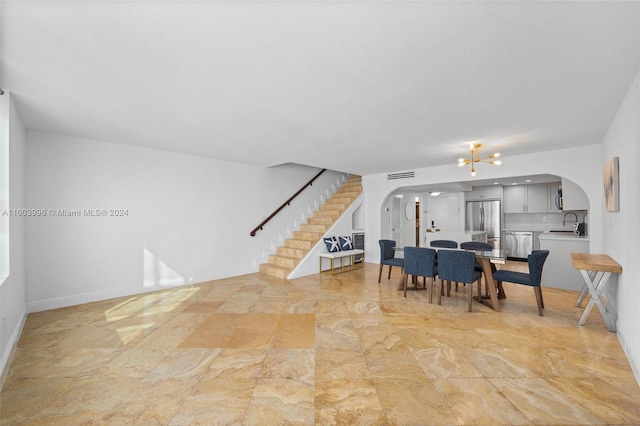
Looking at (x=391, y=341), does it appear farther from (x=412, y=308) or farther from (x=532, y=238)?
(x=532, y=238)

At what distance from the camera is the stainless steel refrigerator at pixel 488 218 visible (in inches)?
316

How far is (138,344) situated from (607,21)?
4.64 m

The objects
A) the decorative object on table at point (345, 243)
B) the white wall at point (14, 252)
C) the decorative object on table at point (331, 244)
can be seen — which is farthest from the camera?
the decorative object on table at point (345, 243)

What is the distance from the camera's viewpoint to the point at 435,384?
7.04ft

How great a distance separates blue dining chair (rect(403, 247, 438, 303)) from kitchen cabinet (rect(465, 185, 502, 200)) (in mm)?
5052

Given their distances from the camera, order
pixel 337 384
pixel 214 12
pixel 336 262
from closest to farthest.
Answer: pixel 214 12, pixel 337 384, pixel 336 262

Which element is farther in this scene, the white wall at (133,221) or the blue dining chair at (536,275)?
the white wall at (133,221)

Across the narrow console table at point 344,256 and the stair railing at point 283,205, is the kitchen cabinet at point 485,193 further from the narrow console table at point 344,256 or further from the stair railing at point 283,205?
the stair railing at point 283,205

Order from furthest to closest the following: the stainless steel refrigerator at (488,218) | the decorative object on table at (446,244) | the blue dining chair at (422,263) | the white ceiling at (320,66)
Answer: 1. the stainless steel refrigerator at (488,218)
2. the decorative object on table at (446,244)
3. the blue dining chair at (422,263)
4. the white ceiling at (320,66)

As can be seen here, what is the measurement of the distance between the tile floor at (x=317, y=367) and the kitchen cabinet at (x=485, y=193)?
4.78 m

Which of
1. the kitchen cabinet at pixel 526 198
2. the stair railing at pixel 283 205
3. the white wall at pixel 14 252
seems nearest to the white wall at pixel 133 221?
the stair railing at pixel 283 205

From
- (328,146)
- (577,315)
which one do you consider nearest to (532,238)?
(577,315)

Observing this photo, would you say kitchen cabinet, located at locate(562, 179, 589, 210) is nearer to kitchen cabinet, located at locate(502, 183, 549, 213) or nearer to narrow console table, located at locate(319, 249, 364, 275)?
kitchen cabinet, located at locate(502, 183, 549, 213)

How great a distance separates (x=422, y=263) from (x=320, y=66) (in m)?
3.42
